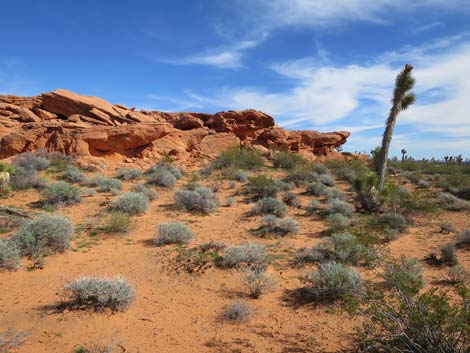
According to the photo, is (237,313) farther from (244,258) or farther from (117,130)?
(117,130)

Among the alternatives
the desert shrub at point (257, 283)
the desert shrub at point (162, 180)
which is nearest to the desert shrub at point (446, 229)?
the desert shrub at point (257, 283)

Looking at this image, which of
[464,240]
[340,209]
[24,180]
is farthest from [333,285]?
[24,180]

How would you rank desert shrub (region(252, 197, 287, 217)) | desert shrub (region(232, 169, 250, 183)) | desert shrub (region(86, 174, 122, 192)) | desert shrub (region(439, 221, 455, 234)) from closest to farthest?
1. desert shrub (region(439, 221, 455, 234))
2. desert shrub (region(252, 197, 287, 217))
3. desert shrub (region(86, 174, 122, 192))
4. desert shrub (region(232, 169, 250, 183))

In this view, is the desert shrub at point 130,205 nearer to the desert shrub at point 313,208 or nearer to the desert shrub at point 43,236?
the desert shrub at point 43,236

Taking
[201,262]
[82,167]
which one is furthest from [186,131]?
[201,262]

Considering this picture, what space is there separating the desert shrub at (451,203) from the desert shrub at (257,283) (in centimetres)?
1192

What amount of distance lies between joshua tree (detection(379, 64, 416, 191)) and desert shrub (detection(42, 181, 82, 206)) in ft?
40.5

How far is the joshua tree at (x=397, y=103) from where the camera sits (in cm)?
1341

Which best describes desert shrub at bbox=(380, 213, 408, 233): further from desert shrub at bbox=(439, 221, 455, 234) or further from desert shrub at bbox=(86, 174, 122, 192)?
desert shrub at bbox=(86, 174, 122, 192)

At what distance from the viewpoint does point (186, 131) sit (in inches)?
945

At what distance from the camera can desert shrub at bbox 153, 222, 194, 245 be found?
26.6 ft

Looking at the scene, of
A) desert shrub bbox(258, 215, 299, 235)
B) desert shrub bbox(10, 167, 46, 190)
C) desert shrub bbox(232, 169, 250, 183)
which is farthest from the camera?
desert shrub bbox(232, 169, 250, 183)

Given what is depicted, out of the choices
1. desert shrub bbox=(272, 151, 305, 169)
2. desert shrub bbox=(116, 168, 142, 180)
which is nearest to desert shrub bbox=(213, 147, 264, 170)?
desert shrub bbox=(272, 151, 305, 169)

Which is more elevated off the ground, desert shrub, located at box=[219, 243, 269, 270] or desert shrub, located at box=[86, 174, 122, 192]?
desert shrub, located at box=[86, 174, 122, 192]
